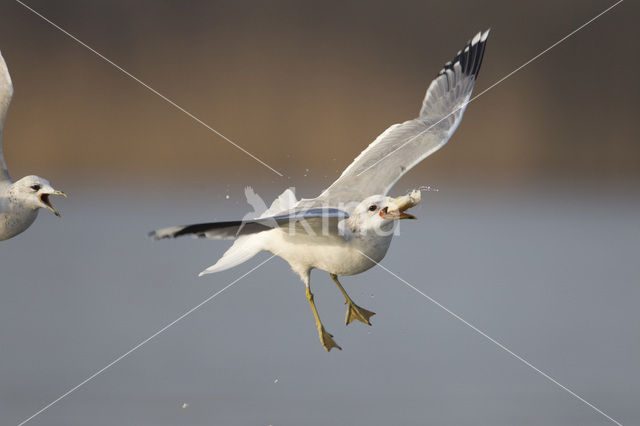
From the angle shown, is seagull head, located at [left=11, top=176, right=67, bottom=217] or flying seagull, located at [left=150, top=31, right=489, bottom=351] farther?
seagull head, located at [left=11, top=176, right=67, bottom=217]

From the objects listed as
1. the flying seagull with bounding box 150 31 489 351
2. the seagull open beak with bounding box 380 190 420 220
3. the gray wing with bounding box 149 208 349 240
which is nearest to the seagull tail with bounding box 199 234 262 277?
the flying seagull with bounding box 150 31 489 351

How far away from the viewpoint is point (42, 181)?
3484 millimetres

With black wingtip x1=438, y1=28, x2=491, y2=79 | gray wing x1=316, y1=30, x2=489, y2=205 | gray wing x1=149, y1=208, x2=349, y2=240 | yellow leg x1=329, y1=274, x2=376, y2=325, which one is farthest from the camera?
black wingtip x1=438, y1=28, x2=491, y2=79

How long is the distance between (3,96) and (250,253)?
4.39 feet

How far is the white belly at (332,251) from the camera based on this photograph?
3.40 m

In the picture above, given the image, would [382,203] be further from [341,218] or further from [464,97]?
[464,97]

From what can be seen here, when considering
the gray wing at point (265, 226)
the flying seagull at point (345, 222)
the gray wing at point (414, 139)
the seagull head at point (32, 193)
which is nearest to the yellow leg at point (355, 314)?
the flying seagull at point (345, 222)

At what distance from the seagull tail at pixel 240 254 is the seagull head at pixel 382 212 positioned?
489 millimetres

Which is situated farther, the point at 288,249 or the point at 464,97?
the point at 464,97

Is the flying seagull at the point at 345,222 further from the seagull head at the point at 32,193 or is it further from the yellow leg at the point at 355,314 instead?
the seagull head at the point at 32,193

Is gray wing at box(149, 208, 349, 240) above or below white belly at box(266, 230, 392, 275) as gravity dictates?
above

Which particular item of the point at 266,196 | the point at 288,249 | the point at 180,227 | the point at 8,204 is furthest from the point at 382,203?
the point at 266,196

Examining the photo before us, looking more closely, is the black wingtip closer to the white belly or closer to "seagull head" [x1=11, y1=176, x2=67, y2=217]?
the white belly

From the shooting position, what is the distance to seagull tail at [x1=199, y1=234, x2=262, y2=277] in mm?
3635
